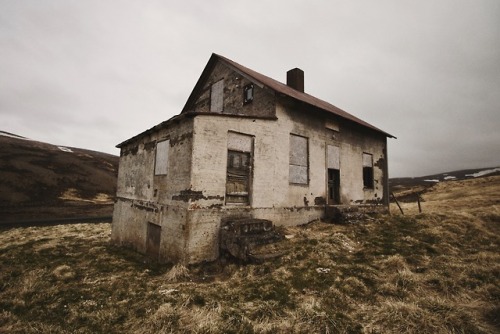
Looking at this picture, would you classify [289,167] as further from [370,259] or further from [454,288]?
[454,288]

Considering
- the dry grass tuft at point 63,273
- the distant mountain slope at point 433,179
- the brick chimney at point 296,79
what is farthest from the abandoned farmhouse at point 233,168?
the distant mountain slope at point 433,179

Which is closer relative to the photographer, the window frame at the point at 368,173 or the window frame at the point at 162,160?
the window frame at the point at 162,160

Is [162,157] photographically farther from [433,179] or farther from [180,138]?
[433,179]

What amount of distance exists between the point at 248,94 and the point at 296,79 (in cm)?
540

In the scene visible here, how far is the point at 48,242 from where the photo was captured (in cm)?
1230

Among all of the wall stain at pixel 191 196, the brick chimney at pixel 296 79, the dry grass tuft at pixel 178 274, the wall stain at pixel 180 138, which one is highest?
the brick chimney at pixel 296 79

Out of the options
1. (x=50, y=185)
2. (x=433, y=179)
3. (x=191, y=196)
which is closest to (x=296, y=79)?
(x=191, y=196)

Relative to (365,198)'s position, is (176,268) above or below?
below

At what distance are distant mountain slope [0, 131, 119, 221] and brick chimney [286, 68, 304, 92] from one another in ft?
79.5

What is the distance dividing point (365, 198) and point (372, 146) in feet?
10.6

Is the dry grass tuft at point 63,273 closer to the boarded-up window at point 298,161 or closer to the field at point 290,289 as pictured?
the field at point 290,289

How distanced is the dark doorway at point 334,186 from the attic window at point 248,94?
5.30 metres

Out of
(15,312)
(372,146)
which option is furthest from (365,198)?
(15,312)

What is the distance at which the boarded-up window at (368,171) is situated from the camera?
14.6m
